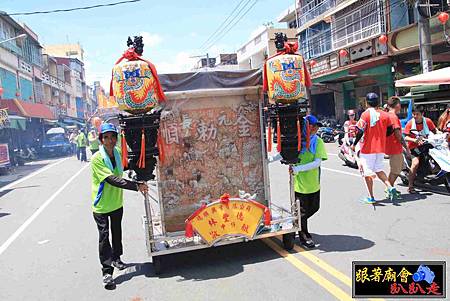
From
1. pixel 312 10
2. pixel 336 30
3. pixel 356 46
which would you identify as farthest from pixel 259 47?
pixel 356 46

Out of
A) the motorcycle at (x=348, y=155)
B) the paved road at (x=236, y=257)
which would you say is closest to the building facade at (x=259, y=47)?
the motorcycle at (x=348, y=155)

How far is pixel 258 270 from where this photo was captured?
471 centimetres

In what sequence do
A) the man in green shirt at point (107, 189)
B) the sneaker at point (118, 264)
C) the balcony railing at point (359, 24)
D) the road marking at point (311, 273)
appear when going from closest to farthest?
the road marking at point (311, 273) < the man in green shirt at point (107, 189) < the sneaker at point (118, 264) < the balcony railing at point (359, 24)

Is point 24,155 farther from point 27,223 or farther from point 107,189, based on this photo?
point 107,189

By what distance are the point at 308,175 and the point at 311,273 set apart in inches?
50.3

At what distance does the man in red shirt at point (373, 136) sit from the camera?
7273 millimetres

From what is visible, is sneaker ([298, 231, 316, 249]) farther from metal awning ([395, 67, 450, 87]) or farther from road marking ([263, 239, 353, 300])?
metal awning ([395, 67, 450, 87])

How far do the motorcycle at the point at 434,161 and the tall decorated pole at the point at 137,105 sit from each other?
5.33 m

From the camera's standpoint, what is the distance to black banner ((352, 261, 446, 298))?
3.39m

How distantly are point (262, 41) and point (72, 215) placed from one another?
35477 mm

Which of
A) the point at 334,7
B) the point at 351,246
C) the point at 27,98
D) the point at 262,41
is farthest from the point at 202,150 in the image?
the point at 262,41

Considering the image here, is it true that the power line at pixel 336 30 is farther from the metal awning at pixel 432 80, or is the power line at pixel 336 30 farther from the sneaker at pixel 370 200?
the sneaker at pixel 370 200

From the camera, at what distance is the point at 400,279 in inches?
134

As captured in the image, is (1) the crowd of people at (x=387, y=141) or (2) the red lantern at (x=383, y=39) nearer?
(1) the crowd of people at (x=387, y=141)
